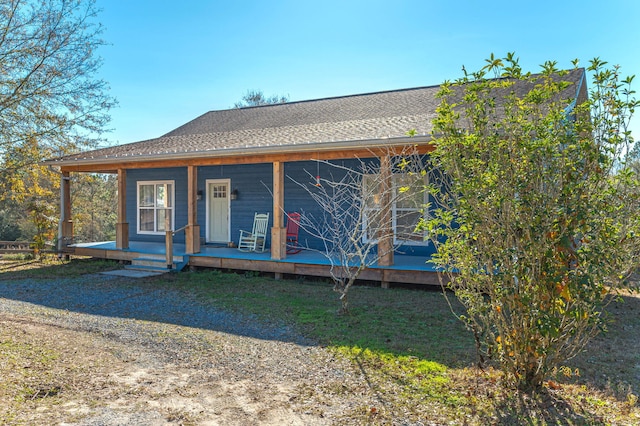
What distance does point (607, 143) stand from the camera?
3033 mm

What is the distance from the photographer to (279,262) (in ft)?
27.6

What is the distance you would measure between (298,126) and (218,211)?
3191 mm

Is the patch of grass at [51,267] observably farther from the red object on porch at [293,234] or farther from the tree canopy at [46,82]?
the red object on porch at [293,234]

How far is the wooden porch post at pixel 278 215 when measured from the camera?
829 centimetres

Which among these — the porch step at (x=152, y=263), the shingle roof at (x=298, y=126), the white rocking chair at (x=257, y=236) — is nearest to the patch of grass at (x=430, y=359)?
the porch step at (x=152, y=263)

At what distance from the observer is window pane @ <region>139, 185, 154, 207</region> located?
12383 millimetres

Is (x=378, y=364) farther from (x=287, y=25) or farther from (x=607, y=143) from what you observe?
(x=287, y=25)

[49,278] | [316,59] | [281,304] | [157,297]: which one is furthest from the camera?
[316,59]

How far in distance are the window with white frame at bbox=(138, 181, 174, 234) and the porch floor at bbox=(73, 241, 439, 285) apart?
4.52 feet

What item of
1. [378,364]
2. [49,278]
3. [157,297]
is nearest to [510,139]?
[378,364]

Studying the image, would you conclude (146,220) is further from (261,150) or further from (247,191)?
(261,150)

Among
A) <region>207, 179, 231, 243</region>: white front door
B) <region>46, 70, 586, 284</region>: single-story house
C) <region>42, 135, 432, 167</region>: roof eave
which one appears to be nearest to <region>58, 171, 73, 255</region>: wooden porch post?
<region>46, 70, 586, 284</region>: single-story house

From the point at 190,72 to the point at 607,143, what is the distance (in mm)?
16671

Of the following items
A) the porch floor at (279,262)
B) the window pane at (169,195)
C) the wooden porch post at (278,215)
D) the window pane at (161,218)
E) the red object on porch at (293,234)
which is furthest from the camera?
the window pane at (161,218)
